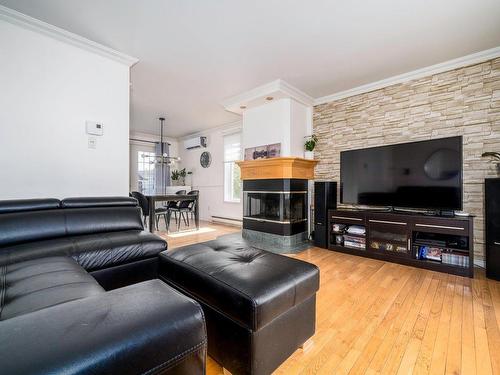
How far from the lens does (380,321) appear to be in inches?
63.0

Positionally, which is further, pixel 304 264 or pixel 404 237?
pixel 404 237

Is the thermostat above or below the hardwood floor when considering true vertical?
above

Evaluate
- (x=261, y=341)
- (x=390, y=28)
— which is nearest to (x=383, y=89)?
(x=390, y=28)

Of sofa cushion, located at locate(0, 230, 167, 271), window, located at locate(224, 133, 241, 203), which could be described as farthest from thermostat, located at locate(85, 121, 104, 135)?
window, located at locate(224, 133, 241, 203)

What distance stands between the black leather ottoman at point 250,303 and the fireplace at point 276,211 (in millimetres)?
2038

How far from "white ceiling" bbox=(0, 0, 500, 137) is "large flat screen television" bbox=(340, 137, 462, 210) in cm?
107

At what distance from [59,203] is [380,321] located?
2.74m

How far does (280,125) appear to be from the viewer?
3.65m

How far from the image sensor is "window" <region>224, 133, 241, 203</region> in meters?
5.50

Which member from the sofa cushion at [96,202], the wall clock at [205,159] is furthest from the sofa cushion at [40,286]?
the wall clock at [205,159]

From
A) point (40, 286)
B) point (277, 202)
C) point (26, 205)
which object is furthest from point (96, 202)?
point (277, 202)

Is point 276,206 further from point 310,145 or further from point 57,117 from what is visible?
point 57,117

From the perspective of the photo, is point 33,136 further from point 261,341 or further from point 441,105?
point 441,105

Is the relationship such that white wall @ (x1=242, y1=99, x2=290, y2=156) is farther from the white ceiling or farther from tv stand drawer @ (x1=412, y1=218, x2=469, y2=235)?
tv stand drawer @ (x1=412, y1=218, x2=469, y2=235)
